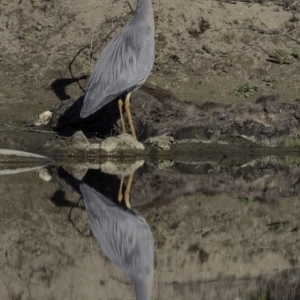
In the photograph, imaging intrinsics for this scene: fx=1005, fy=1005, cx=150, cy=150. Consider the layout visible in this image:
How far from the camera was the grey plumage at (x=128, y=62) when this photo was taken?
41.2 feet

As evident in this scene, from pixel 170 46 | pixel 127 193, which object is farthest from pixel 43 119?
pixel 127 193

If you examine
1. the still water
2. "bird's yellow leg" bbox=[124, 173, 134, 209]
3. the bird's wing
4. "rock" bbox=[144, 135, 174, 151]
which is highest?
the bird's wing

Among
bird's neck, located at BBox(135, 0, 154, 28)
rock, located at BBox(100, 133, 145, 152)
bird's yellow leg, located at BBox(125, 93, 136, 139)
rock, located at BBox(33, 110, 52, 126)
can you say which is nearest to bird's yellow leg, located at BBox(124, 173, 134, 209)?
rock, located at BBox(100, 133, 145, 152)

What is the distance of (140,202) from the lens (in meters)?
9.36

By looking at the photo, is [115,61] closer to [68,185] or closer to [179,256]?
[68,185]

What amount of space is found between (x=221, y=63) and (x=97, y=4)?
2739 millimetres

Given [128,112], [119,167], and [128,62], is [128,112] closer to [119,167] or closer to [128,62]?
[128,62]

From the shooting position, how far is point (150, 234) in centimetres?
804

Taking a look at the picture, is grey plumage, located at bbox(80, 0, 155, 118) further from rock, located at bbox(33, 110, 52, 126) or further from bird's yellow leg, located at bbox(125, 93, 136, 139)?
rock, located at bbox(33, 110, 52, 126)

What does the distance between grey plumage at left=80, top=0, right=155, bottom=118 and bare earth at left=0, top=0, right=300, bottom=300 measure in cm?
195

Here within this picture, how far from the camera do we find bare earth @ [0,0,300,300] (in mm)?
7023

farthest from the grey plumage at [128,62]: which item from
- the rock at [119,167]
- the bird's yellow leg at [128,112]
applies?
the rock at [119,167]

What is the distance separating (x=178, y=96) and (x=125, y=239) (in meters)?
7.49

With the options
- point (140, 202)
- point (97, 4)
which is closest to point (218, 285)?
point (140, 202)
